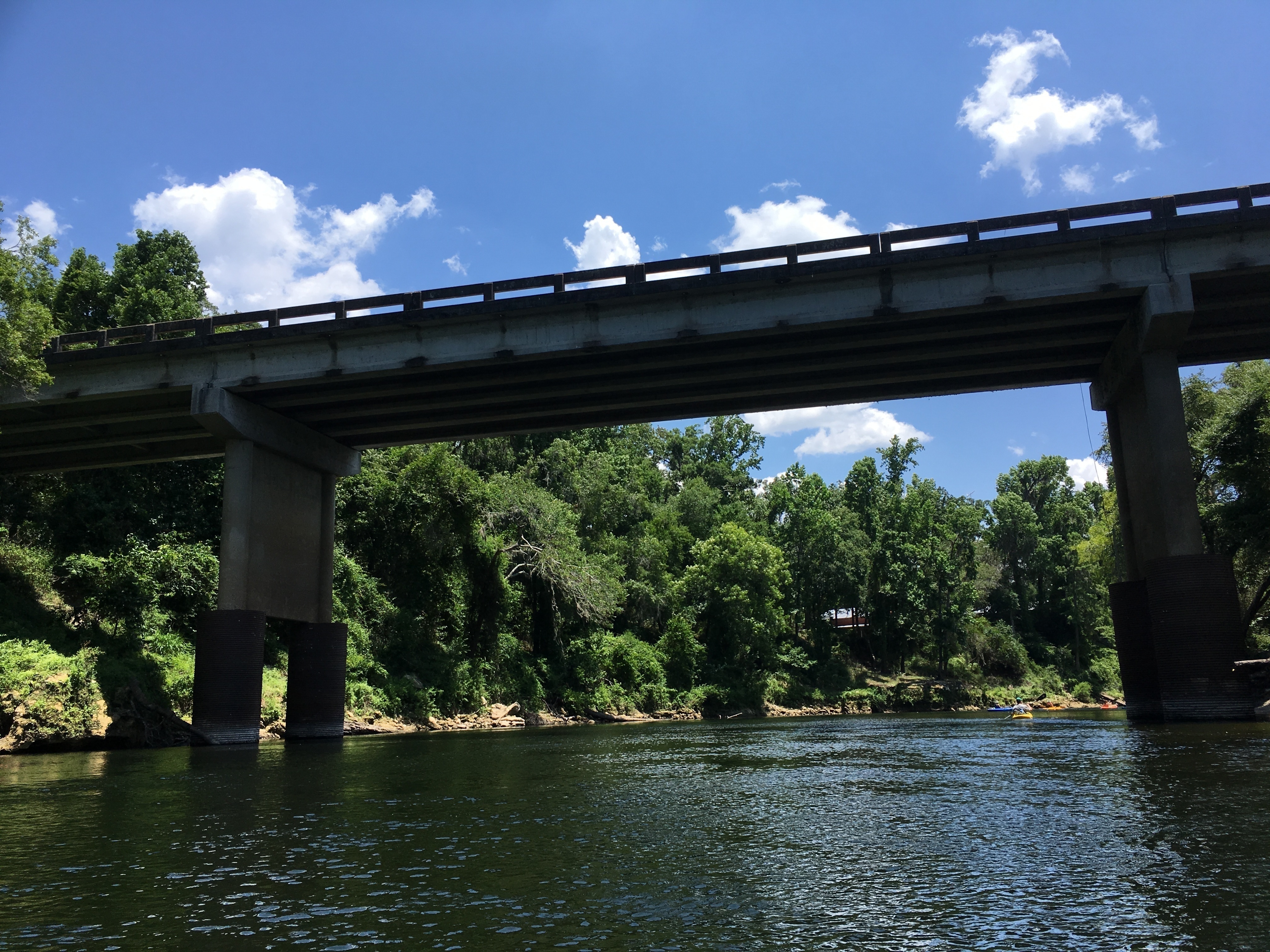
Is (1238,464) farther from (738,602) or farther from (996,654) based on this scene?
(996,654)

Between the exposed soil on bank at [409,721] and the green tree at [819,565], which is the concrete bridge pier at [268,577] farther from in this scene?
the green tree at [819,565]

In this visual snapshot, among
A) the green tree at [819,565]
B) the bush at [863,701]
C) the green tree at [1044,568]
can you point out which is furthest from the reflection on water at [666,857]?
the green tree at [1044,568]

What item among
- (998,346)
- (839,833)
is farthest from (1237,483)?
(839,833)

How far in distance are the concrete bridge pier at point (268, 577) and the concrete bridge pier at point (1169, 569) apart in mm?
25496

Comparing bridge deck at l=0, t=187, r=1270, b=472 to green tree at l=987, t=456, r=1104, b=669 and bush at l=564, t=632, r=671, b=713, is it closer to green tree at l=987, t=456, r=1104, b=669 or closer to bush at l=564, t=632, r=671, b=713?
bush at l=564, t=632, r=671, b=713

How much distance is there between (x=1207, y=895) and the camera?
232 inches

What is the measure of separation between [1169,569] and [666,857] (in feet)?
66.2

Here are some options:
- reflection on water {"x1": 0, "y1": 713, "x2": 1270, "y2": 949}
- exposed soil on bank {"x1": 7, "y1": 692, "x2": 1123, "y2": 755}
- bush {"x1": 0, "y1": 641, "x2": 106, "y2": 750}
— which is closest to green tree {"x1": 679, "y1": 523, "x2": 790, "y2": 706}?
exposed soil on bank {"x1": 7, "y1": 692, "x2": 1123, "y2": 755}

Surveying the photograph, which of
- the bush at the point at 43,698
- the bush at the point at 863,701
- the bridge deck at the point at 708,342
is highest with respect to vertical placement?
the bridge deck at the point at 708,342

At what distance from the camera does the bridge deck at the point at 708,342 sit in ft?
78.3

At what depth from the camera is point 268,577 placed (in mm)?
29312

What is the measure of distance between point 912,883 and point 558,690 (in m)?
42.0

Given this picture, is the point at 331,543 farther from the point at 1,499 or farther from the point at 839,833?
A: the point at 839,833

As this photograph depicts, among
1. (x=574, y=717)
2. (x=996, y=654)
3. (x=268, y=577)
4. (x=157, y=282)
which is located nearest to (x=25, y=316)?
(x=268, y=577)
